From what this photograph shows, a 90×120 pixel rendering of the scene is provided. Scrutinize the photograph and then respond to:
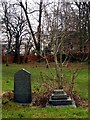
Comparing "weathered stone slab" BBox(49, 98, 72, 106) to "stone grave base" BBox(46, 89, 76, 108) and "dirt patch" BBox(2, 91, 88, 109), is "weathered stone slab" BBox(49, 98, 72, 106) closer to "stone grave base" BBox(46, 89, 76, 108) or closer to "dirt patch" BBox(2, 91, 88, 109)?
"stone grave base" BBox(46, 89, 76, 108)

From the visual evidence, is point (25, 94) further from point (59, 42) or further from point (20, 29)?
point (20, 29)

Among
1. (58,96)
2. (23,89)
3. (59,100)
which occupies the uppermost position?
(23,89)

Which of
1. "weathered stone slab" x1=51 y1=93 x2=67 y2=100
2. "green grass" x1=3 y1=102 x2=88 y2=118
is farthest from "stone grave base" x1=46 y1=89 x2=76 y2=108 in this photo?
"green grass" x1=3 y1=102 x2=88 y2=118

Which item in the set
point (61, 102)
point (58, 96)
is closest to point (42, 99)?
point (58, 96)

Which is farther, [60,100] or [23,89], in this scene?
[23,89]

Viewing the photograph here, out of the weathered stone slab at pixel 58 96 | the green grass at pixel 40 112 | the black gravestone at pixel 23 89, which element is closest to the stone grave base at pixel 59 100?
the weathered stone slab at pixel 58 96

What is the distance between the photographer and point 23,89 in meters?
9.22

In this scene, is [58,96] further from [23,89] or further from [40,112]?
[40,112]

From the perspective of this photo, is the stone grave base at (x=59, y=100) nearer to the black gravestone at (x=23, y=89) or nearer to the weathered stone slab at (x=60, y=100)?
the weathered stone slab at (x=60, y=100)

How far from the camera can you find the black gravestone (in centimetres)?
921

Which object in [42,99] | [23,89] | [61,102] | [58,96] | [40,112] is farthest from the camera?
[42,99]

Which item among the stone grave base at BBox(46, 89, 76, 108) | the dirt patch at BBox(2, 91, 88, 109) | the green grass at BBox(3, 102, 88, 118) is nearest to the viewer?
the green grass at BBox(3, 102, 88, 118)

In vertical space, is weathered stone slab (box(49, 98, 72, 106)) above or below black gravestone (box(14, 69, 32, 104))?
below

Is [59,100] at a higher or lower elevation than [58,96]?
lower
